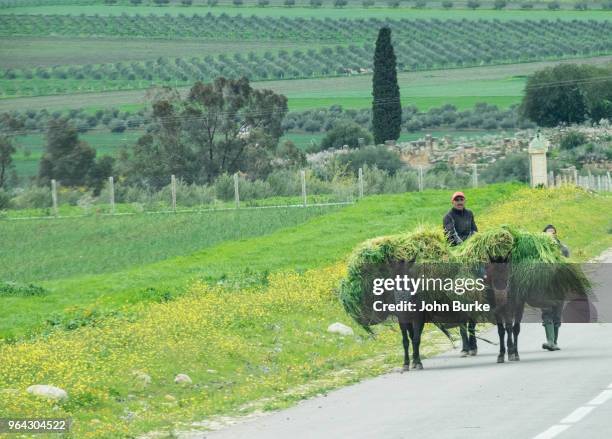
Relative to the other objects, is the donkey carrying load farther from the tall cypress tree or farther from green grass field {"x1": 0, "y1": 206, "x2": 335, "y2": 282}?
the tall cypress tree

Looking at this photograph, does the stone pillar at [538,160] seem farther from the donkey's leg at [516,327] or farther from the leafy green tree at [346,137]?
the leafy green tree at [346,137]

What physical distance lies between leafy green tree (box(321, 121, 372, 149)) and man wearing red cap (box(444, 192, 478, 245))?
77.4m

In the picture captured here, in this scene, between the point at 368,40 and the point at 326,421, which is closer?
the point at 326,421

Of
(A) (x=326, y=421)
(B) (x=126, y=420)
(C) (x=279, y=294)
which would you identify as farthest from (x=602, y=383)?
(C) (x=279, y=294)

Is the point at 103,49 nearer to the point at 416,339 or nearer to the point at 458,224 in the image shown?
the point at 458,224

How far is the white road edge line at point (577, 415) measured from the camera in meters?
16.1

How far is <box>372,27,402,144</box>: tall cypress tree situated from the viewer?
90.3m

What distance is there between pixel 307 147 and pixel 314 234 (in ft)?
198

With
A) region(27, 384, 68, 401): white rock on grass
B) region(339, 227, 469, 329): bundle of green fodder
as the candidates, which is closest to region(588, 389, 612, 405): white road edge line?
region(339, 227, 469, 329): bundle of green fodder

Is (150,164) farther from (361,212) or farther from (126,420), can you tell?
(126,420)

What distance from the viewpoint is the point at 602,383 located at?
1848 centimetres

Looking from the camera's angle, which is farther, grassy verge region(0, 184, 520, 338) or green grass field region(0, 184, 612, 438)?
grassy verge region(0, 184, 520, 338)

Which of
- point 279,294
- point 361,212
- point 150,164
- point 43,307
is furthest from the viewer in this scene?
point 150,164

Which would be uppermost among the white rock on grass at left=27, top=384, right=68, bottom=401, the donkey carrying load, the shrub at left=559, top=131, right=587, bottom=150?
the donkey carrying load
